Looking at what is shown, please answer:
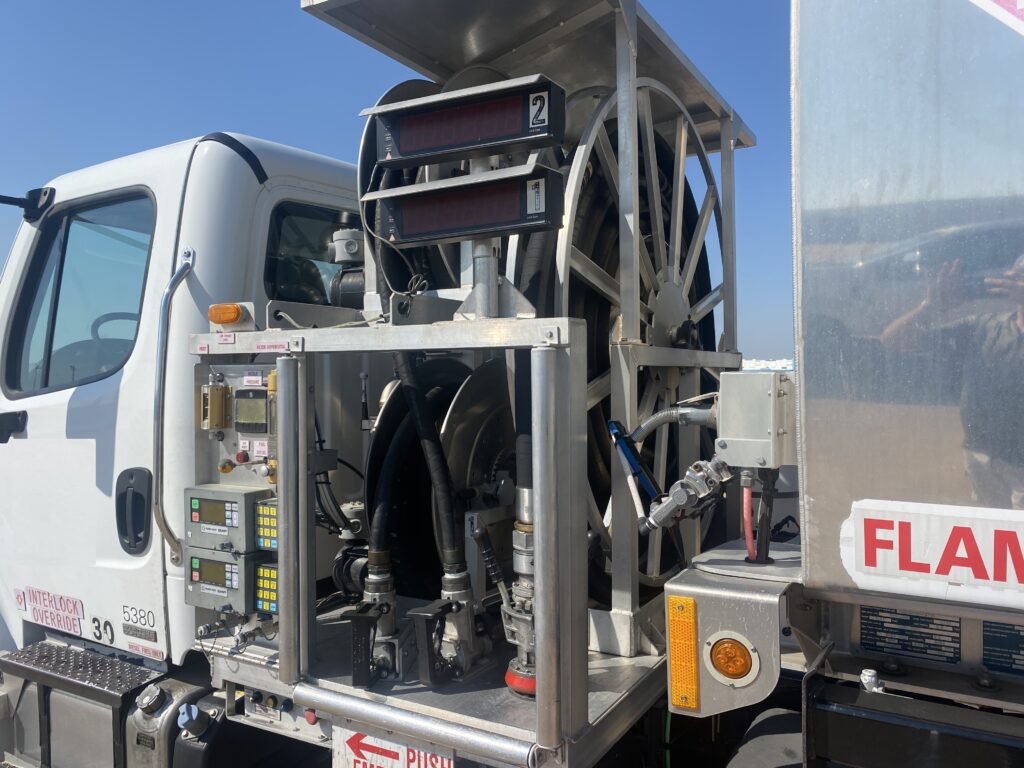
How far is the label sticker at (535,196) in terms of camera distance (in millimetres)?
1983

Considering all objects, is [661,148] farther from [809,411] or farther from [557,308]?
[809,411]

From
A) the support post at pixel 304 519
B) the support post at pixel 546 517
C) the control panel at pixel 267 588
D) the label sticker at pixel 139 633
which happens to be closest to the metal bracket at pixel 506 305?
the support post at pixel 546 517

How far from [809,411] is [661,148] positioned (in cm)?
227

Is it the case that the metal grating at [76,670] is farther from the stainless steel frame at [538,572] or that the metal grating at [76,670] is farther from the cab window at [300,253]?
the cab window at [300,253]

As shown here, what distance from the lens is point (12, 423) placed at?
3240 millimetres

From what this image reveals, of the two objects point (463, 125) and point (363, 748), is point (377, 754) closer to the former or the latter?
point (363, 748)

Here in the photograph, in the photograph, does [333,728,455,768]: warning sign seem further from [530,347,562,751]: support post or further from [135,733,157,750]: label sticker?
[135,733,157,750]: label sticker

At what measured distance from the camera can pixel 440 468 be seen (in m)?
2.32

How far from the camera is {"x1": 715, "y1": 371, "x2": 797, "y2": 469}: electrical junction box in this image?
5.90 feet

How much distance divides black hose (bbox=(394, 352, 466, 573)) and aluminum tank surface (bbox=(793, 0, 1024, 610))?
3.51ft

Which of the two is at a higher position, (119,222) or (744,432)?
(119,222)

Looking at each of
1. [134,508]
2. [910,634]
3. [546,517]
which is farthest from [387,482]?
[910,634]

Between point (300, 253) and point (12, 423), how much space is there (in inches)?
55.6

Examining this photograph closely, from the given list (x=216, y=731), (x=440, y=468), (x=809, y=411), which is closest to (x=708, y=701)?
(x=809, y=411)
